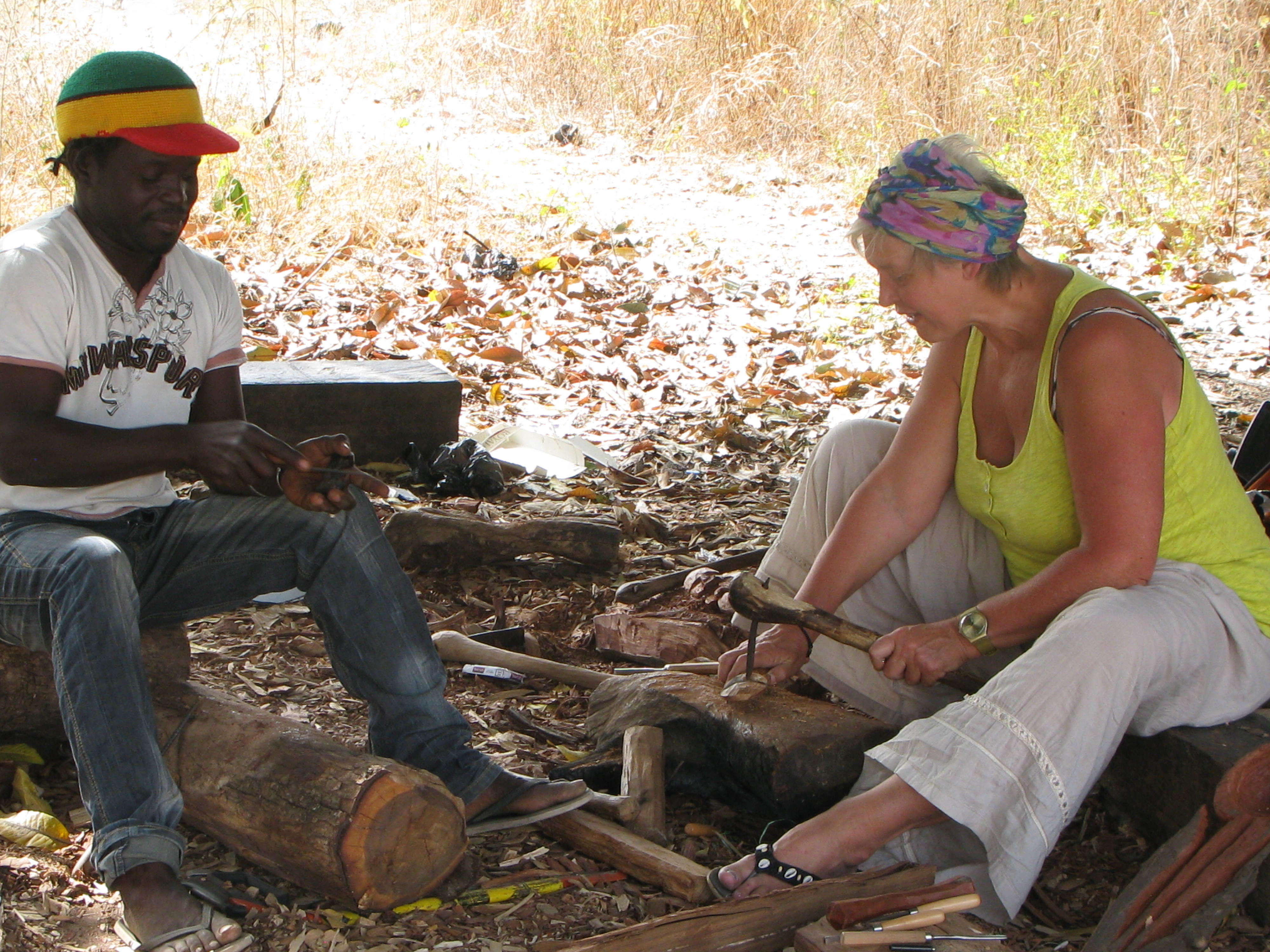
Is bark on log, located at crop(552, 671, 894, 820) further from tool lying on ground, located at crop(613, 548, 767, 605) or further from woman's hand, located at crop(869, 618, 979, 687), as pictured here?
tool lying on ground, located at crop(613, 548, 767, 605)

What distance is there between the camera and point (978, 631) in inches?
94.8

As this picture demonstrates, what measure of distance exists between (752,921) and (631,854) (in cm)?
32

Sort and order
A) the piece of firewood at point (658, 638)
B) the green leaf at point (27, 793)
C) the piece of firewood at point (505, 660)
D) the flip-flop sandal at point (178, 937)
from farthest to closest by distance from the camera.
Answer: the piece of firewood at point (658, 638), the piece of firewood at point (505, 660), the green leaf at point (27, 793), the flip-flop sandal at point (178, 937)

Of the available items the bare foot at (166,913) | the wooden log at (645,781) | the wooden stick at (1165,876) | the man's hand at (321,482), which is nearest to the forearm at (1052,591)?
the wooden stick at (1165,876)

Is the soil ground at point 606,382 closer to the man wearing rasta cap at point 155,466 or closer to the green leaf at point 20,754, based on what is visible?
the green leaf at point 20,754

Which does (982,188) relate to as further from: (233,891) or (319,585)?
(233,891)

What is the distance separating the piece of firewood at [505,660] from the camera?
3.19 m

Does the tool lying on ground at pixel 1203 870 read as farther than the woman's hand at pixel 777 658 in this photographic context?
No

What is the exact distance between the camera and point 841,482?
297 cm

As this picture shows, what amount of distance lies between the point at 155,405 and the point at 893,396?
4008 mm

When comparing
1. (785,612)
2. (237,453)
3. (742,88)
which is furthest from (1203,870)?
(742,88)

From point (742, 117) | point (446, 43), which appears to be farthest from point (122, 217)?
point (446, 43)

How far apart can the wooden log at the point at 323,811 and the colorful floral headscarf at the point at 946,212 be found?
1.41m

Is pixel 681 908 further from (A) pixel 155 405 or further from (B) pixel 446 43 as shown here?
(B) pixel 446 43
